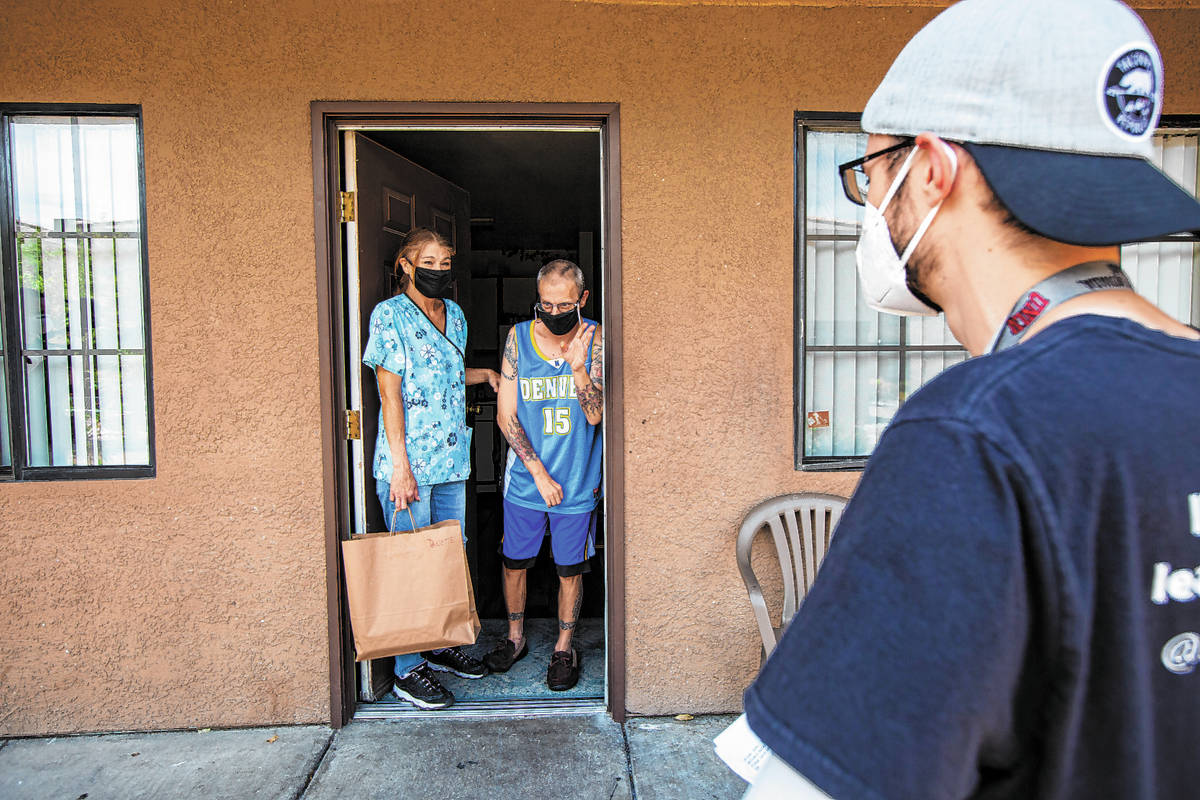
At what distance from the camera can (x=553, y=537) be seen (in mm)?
3400

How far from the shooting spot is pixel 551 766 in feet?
8.90

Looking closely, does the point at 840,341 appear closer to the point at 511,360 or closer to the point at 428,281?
the point at 511,360

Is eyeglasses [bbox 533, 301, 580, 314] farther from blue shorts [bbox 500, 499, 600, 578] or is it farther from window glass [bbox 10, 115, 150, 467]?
window glass [bbox 10, 115, 150, 467]

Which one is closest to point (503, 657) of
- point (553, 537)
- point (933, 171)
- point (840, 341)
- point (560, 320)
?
point (553, 537)

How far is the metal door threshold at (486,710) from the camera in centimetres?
304

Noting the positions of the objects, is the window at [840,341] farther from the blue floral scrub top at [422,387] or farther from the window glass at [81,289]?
the window glass at [81,289]

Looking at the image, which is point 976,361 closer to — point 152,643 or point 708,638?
point 708,638

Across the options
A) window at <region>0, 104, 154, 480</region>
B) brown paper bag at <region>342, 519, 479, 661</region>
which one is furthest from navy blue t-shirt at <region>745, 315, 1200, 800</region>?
window at <region>0, 104, 154, 480</region>

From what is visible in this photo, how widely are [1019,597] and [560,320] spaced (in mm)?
2760

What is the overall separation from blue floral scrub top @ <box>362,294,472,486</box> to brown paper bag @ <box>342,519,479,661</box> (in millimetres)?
356

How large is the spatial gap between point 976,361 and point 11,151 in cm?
363

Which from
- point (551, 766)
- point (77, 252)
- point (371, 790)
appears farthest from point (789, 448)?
point (77, 252)

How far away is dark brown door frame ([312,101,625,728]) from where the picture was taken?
2.83 metres

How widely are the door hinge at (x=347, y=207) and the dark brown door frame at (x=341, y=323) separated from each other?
0.05m
